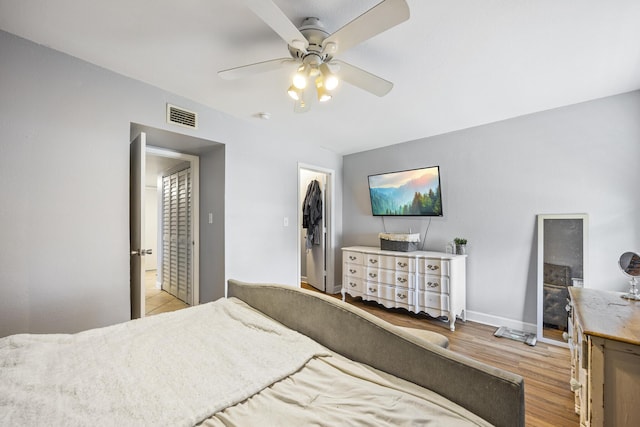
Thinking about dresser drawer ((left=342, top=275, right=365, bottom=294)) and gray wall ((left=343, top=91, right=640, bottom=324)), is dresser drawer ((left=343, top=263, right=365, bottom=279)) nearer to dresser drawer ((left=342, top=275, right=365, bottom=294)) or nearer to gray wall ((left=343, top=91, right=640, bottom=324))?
dresser drawer ((left=342, top=275, right=365, bottom=294))

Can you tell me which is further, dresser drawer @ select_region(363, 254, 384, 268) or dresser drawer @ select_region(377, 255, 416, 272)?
dresser drawer @ select_region(363, 254, 384, 268)

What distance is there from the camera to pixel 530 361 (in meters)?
2.15

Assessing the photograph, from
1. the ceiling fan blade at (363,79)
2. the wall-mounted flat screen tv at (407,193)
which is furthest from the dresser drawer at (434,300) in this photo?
the ceiling fan blade at (363,79)

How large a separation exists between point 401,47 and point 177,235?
3.40 metres

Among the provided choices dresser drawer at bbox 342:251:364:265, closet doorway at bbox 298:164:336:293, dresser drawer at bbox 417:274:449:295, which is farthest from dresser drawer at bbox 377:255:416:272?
closet doorway at bbox 298:164:336:293

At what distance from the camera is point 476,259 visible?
118 inches

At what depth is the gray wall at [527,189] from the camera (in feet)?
7.41

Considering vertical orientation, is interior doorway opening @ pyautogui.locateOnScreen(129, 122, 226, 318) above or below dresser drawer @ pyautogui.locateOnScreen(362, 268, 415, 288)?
above

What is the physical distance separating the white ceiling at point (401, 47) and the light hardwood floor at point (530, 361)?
2215mm

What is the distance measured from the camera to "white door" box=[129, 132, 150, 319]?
2.01 metres

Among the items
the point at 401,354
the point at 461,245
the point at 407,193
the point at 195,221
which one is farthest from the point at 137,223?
the point at 461,245

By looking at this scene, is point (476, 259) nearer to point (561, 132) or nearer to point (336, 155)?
point (561, 132)

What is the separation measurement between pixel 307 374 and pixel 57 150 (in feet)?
7.02

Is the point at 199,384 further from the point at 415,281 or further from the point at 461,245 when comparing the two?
the point at 461,245
